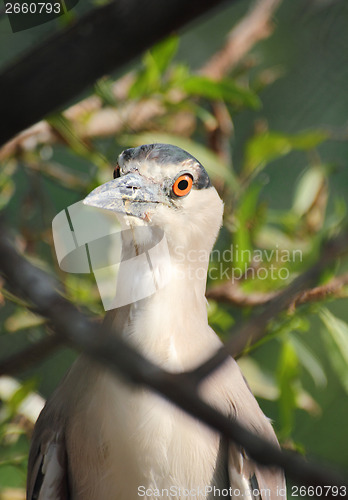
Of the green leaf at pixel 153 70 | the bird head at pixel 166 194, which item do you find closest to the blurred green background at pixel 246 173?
the green leaf at pixel 153 70

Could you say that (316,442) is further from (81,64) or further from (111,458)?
(81,64)

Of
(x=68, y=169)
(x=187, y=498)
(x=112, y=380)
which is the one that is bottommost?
(x=187, y=498)

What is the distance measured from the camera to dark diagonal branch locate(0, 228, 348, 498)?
27 cm

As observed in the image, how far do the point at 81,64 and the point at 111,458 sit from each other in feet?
2.91

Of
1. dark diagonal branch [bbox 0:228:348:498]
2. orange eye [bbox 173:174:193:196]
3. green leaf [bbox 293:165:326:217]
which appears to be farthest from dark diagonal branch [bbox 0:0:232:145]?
green leaf [bbox 293:165:326:217]

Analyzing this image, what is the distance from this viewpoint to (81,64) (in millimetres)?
→ 271

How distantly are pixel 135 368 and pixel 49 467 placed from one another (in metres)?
0.90

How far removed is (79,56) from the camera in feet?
0.89

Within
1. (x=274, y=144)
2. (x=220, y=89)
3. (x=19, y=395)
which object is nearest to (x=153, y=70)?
(x=220, y=89)

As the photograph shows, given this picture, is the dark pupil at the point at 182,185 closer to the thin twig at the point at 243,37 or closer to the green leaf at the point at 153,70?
the green leaf at the point at 153,70

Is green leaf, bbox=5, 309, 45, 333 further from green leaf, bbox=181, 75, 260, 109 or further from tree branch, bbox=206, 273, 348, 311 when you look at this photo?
green leaf, bbox=181, 75, 260, 109

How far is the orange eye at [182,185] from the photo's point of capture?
3.66 feet

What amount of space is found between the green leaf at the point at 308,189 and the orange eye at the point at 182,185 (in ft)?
1.22

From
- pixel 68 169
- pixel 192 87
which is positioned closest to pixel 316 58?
pixel 192 87
